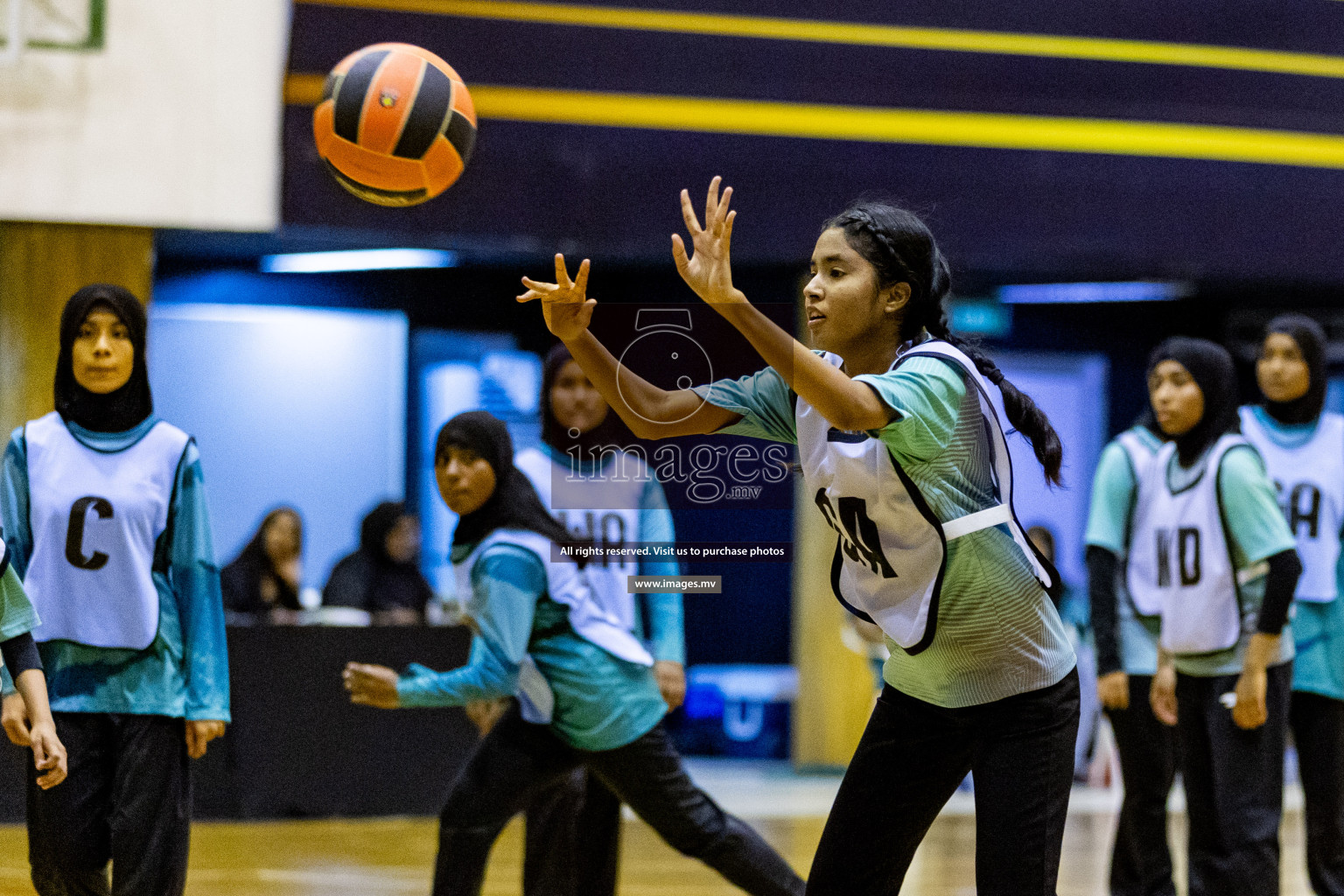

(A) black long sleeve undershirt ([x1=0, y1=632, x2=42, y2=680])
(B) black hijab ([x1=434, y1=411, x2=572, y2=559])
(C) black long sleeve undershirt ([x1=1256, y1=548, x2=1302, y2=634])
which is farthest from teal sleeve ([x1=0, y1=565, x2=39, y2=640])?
(C) black long sleeve undershirt ([x1=1256, y1=548, x2=1302, y2=634])

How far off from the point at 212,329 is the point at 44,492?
6.84 metres

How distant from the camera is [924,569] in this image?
8.72 feet

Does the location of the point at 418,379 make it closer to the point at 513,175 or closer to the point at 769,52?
the point at 513,175

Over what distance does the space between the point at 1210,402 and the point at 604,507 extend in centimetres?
241

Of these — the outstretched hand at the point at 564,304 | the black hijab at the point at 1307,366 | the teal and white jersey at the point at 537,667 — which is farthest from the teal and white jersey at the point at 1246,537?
the outstretched hand at the point at 564,304

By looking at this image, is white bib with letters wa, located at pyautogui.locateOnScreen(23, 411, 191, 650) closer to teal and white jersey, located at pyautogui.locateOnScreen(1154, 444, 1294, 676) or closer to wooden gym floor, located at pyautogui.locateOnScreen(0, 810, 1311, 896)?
wooden gym floor, located at pyautogui.locateOnScreen(0, 810, 1311, 896)

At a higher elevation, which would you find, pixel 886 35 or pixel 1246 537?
pixel 886 35

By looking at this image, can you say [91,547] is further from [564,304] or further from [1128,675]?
[1128,675]

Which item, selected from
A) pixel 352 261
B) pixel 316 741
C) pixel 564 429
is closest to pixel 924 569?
pixel 564 429

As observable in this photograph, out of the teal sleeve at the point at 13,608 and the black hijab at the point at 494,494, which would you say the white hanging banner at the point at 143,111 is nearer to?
the black hijab at the point at 494,494

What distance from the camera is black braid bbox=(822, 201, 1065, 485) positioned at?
267 cm

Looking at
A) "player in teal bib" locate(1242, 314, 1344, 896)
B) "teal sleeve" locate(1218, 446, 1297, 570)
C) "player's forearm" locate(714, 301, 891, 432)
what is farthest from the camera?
"player in teal bib" locate(1242, 314, 1344, 896)

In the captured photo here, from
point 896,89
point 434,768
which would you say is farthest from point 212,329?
point 896,89

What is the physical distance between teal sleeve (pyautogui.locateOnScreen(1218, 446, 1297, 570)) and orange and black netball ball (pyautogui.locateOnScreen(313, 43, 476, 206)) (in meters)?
2.64
